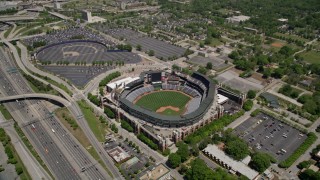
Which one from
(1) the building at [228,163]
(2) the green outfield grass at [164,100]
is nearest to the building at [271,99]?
(2) the green outfield grass at [164,100]

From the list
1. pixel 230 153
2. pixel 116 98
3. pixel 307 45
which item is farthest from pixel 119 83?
pixel 307 45

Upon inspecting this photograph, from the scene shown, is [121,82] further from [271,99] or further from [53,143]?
[271,99]

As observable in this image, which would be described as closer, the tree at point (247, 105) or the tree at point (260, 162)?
the tree at point (260, 162)

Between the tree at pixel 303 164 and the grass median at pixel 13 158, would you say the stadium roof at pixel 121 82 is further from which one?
the tree at pixel 303 164

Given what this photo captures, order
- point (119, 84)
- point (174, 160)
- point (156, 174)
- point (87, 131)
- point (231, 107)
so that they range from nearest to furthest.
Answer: point (156, 174) → point (174, 160) → point (87, 131) → point (231, 107) → point (119, 84)

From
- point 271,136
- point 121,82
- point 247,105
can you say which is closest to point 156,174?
point 271,136

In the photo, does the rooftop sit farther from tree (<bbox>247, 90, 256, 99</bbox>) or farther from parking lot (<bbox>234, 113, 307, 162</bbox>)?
tree (<bbox>247, 90, 256, 99</bbox>)
